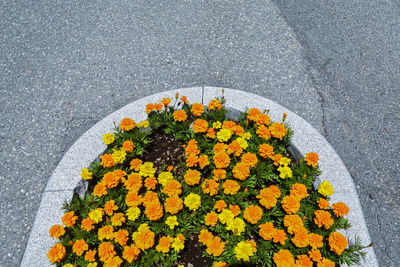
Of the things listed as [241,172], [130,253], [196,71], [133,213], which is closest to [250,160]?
[241,172]

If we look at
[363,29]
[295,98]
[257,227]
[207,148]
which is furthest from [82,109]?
[363,29]

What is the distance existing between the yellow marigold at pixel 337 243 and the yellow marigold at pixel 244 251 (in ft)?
2.29

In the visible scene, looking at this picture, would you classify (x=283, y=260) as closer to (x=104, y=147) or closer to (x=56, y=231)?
(x=56, y=231)

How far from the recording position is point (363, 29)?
4.80 meters

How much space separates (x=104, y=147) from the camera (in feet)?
9.70

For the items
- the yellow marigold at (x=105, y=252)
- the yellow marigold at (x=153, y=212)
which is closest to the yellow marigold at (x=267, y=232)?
the yellow marigold at (x=153, y=212)

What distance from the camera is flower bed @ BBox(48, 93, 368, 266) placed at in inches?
87.6

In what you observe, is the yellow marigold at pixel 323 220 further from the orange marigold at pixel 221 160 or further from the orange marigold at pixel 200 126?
the orange marigold at pixel 200 126

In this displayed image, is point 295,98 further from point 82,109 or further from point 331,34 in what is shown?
point 82,109

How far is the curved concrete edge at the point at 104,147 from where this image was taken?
2.41 meters

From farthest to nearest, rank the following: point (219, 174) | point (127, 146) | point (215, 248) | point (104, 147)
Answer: point (104, 147) < point (127, 146) < point (219, 174) < point (215, 248)

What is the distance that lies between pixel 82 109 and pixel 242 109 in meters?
2.35

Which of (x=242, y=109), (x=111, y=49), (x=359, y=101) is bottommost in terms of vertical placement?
(x=242, y=109)

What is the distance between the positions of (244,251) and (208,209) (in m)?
0.58
